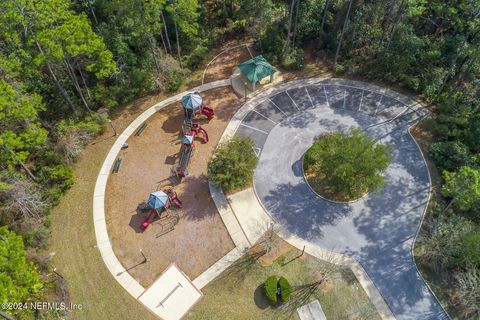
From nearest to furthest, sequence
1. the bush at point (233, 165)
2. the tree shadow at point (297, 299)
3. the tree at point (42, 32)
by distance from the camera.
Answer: the tree shadow at point (297, 299) → the tree at point (42, 32) → the bush at point (233, 165)

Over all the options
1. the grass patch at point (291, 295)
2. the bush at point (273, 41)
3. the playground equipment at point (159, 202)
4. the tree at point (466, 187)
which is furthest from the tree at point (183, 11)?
the tree at point (466, 187)

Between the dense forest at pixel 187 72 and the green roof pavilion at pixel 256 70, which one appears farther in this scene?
the green roof pavilion at pixel 256 70

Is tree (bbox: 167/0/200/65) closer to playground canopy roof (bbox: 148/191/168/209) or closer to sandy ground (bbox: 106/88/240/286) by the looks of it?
sandy ground (bbox: 106/88/240/286)

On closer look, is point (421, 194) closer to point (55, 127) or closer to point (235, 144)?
point (235, 144)

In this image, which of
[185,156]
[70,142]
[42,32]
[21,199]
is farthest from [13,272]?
[42,32]

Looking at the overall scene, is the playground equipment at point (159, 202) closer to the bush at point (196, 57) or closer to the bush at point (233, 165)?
the bush at point (233, 165)

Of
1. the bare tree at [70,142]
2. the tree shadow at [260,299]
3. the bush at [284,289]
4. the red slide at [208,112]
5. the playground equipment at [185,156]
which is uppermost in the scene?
the bare tree at [70,142]

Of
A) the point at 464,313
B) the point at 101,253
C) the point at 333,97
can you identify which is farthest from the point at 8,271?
the point at 333,97
